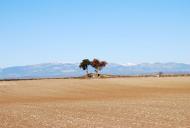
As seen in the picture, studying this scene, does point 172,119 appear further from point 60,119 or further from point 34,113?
point 34,113

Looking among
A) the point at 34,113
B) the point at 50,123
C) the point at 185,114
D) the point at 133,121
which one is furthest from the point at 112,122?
the point at 34,113

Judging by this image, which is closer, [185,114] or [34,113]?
[185,114]

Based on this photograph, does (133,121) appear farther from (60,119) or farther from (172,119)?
(60,119)

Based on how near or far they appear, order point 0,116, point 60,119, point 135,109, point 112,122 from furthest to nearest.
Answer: point 135,109 → point 0,116 → point 60,119 → point 112,122

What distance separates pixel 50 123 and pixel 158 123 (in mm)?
5454

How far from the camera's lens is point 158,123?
22.5m

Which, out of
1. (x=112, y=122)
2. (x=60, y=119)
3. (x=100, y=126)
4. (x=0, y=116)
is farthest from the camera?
(x=0, y=116)

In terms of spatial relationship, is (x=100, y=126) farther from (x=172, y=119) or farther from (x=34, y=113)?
(x=34, y=113)

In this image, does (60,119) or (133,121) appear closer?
(133,121)

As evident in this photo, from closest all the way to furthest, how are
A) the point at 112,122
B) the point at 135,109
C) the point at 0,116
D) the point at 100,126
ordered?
the point at 100,126, the point at 112,122, the point at 0,116, the point at 135,109

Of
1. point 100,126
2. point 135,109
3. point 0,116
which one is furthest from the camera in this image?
point 135,109

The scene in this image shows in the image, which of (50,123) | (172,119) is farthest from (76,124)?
(172,119)

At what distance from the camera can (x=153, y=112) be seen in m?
27.6

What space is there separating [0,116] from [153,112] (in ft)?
30.1
